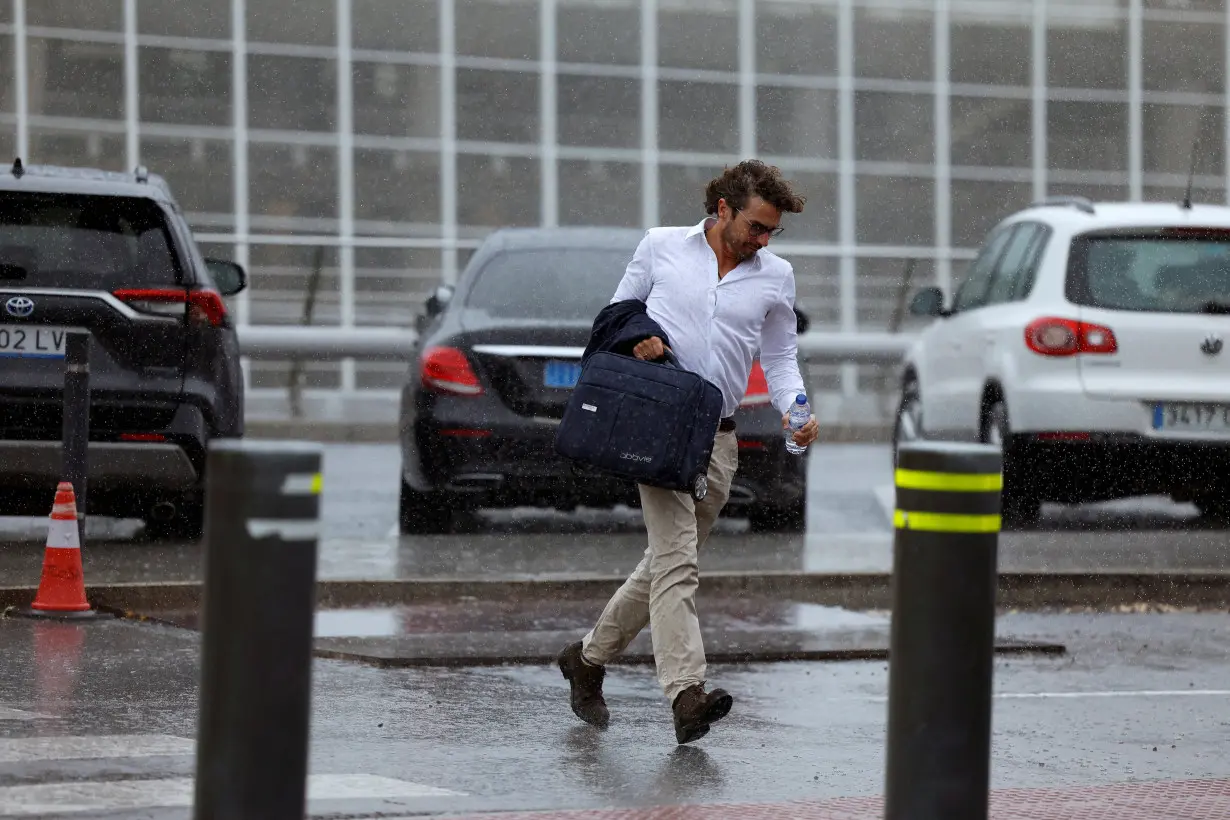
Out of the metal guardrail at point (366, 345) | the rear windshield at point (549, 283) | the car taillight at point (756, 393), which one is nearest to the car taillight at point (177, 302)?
the rear windshield at point (549, 283)

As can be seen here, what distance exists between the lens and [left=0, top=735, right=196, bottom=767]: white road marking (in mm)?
5848

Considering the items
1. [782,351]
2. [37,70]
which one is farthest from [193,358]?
[37,70]

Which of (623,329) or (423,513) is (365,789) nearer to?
(623,329)

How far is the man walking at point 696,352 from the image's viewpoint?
259 inches

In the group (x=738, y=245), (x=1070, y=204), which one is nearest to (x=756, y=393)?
(x=1070, y=204)

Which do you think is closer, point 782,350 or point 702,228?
point 702,228

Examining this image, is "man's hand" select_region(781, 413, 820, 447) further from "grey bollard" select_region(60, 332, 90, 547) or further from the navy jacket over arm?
"grey bollard" select_region(60, 332, 90, 547)

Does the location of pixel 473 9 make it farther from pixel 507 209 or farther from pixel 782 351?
pixel 782 351

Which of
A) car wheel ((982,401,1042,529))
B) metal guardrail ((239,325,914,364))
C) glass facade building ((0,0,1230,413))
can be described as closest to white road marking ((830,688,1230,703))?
car wheel ((982,401,1042,529))

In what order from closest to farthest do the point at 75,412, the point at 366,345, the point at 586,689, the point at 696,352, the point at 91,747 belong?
1. the point at 91,747
2. the point at 696,352
3. the point at 586,689
4. the point at 75,412
5. the point at 366,345

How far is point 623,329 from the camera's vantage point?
6.65 m

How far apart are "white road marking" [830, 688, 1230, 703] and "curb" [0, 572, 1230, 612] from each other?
7.55 ft

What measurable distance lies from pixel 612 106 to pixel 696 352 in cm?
2350

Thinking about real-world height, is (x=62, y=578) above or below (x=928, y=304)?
below
